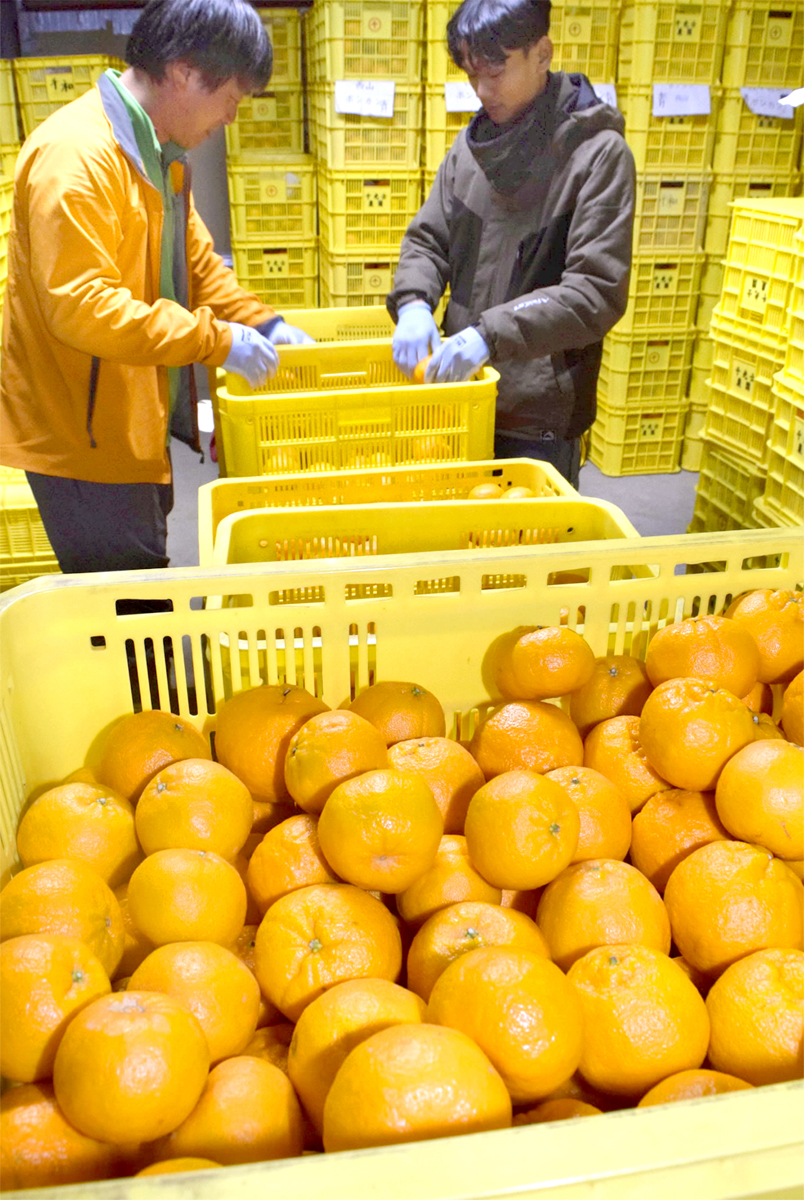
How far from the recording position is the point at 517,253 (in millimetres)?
2496

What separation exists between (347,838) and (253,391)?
5.64 ft

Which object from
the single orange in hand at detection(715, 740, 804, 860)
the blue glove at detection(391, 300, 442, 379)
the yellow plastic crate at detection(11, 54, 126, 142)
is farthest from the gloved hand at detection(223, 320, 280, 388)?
the yellow plastic crate at detection(11, 54, 126, 142)

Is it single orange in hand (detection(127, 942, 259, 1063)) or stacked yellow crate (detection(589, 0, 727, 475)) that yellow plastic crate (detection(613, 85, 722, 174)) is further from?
single orange in hand (detection(127, 942, 259, 1063))

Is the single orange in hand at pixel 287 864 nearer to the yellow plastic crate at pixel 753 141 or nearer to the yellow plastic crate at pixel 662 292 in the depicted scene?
the yellow plastic crate at pixel 662 292

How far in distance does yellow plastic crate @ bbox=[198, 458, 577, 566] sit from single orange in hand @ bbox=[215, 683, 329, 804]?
2.29ft

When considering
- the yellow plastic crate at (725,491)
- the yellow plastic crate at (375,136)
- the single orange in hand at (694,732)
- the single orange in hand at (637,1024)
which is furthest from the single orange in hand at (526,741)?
the yellow plastic crate at (375,136)

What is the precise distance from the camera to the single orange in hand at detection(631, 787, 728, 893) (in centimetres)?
105

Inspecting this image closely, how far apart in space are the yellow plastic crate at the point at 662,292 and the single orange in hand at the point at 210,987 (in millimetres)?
4174

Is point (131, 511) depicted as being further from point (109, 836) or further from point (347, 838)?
point (347, 838)

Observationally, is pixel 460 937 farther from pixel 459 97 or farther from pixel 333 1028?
pixel 459 97

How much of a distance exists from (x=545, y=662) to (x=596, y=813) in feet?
A: 0.68

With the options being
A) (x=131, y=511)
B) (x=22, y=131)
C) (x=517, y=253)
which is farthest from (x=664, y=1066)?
(x=22, y=131)

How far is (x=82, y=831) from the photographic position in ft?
3.25

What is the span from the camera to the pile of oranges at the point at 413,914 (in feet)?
2.33
